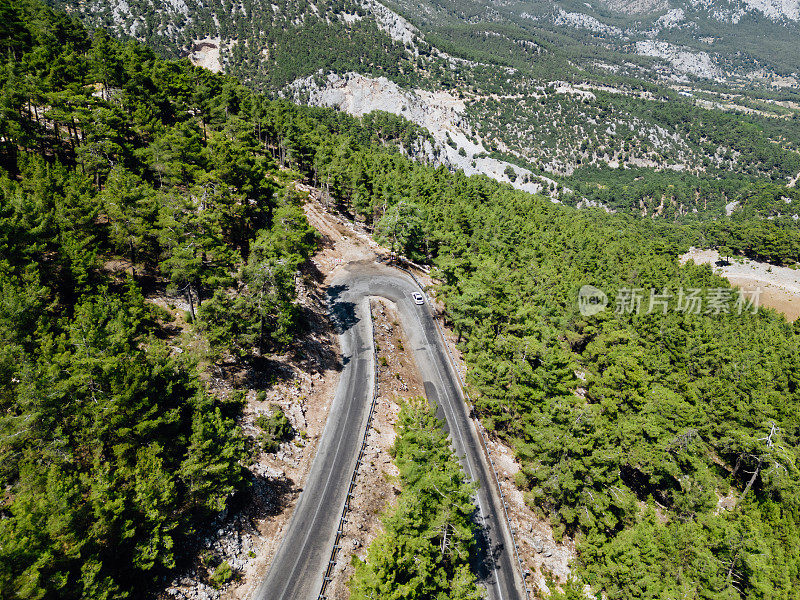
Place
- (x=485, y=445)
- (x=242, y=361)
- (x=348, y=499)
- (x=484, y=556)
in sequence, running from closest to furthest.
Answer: (x=348, y=499), (x=484, y=556), (x=242, y=361), (x=485, y=445)

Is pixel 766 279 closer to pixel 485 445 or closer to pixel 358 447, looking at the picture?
pixel 485 445

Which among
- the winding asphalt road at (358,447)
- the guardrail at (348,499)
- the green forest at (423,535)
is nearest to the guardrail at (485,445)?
the winding asphalt road at (358,447)

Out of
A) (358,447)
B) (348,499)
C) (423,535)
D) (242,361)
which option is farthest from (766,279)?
(242,361)

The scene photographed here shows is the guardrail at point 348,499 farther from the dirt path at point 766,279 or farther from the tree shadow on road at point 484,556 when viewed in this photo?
the dirt path at point 766,279

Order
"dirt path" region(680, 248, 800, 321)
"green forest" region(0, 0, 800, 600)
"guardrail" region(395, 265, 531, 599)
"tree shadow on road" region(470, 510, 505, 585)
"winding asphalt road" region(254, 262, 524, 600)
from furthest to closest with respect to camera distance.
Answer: "dirt path" region(680, 248, 800, 321)
"guardrail" region(395, 265, 531, 599)
"tree shadow on road" region(470, 510, 505, 585)
"winding asphalt road" region(254, 262, 524, 600)
"green forest" region(0, 0, 800, 600)

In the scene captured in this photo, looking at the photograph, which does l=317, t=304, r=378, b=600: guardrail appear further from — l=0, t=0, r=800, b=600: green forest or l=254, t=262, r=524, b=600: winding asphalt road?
l=0, t=0, r=800, b=600: green forest

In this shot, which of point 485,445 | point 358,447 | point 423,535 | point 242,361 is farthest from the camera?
point 485,445

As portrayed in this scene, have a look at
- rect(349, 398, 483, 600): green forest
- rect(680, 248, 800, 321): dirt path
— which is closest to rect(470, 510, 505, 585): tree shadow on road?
rect(349, 398, 483, 600): green forest
